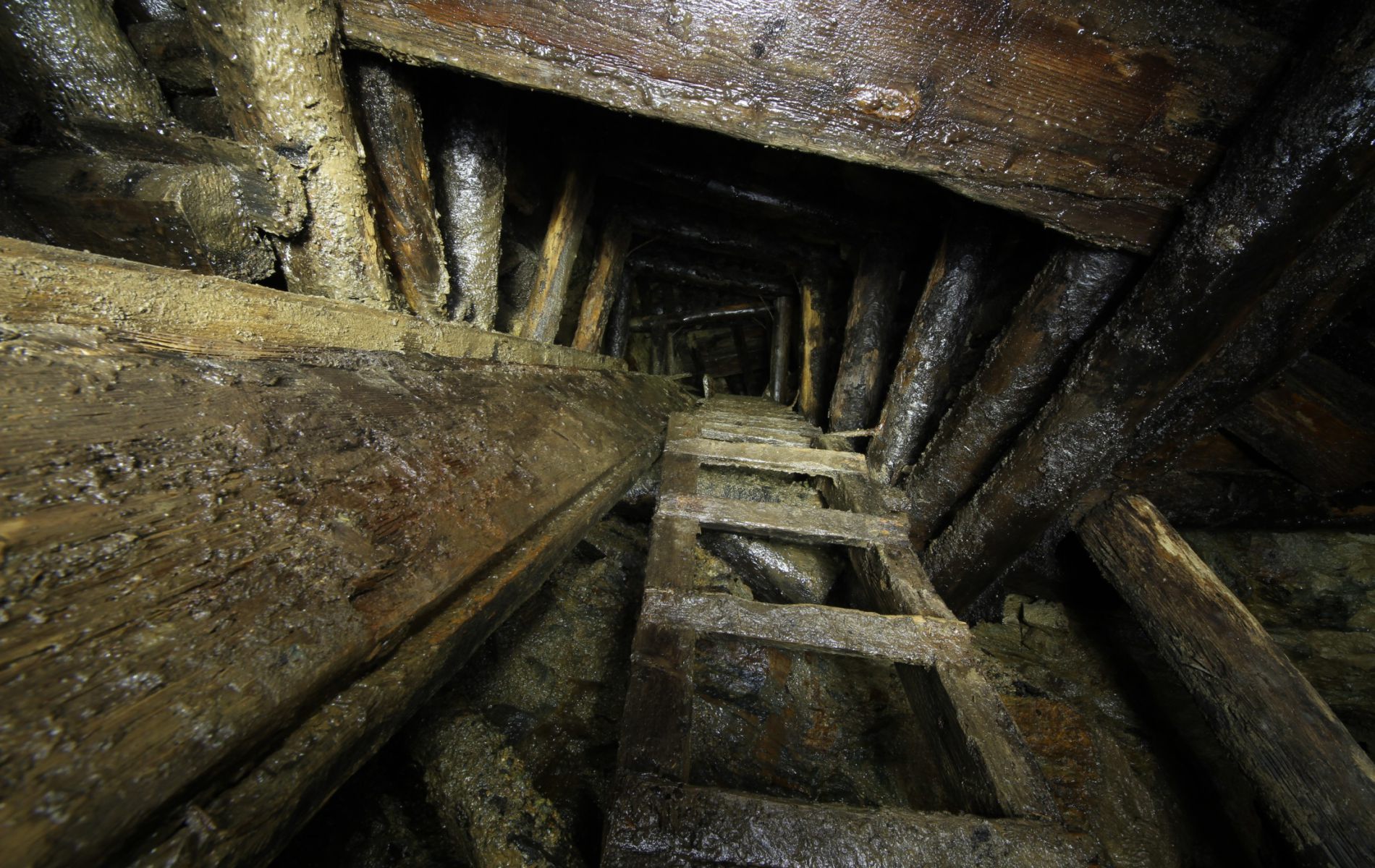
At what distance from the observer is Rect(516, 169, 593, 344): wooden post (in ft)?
10.8

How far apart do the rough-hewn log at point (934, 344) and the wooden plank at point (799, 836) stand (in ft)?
5.59

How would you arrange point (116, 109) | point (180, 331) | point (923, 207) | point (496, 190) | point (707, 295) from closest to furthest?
point (180, 331), point (116, 109), point (496, 190), point (923, 207), point (707, 295)

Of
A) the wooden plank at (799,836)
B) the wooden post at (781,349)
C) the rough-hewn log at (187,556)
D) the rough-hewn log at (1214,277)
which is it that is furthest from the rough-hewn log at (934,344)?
the wooden post at (781,349)

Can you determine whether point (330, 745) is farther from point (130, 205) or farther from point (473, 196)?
point (473, 196)

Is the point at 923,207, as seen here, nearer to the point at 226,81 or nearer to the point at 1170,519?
the point at 1170,519

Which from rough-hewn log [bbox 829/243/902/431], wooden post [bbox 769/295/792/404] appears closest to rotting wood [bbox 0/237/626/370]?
rough-hewn log [bbox 829/243/902/431]

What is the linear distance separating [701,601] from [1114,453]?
171 centimetres

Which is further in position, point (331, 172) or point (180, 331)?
point (331, 172)

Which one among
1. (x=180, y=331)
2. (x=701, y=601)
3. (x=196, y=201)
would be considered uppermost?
(x=196, y=201)

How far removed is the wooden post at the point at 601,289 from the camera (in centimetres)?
448

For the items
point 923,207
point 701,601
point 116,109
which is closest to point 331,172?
point 116,109

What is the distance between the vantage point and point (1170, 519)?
2209 mm

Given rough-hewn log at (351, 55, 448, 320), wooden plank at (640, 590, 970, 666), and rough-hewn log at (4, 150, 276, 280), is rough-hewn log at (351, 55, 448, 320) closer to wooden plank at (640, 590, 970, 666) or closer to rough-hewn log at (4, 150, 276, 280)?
rough-hewn log at (4, 150, 276, 280)

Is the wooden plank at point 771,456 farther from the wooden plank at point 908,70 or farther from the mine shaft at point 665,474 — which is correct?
the wooden plank at point 908,70
